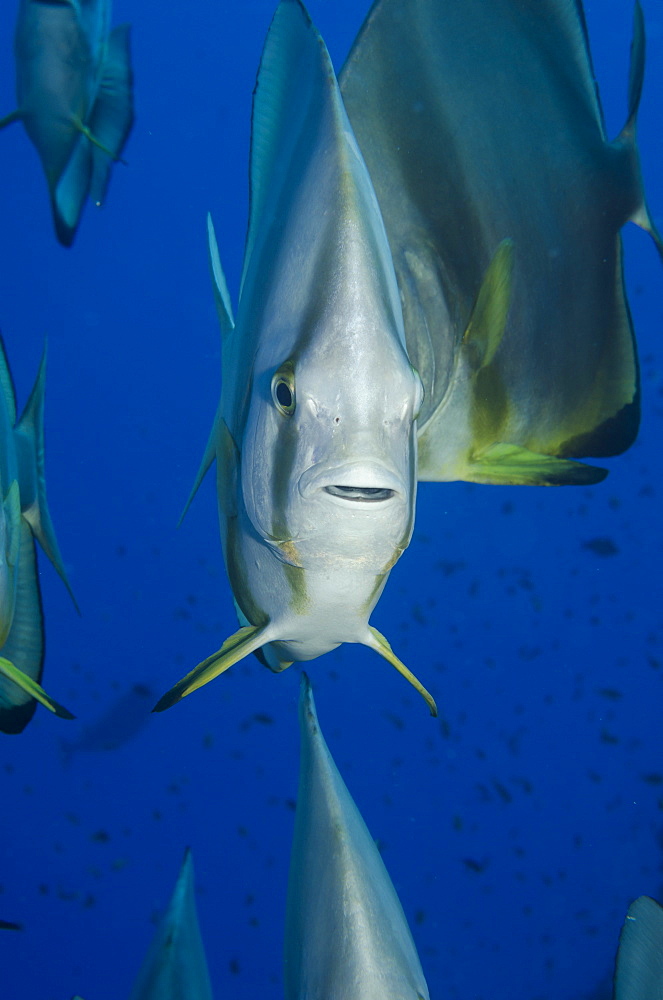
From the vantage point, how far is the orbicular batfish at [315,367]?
3.18 feet

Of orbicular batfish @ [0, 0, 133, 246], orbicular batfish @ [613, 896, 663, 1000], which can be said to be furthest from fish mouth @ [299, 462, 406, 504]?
orbicular batfish @ [0, 0, 133, 246]

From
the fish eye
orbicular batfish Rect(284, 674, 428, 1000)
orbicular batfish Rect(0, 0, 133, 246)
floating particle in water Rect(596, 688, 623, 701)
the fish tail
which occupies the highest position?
orbicular batfish Rect(0, 0, 133, 246)

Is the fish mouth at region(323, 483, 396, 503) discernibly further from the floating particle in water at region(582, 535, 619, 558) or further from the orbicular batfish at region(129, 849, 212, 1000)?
the floating particle in water at region(582, 535, 619, 558)

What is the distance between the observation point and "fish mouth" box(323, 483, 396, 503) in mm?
1034

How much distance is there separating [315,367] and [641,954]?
7.84ft

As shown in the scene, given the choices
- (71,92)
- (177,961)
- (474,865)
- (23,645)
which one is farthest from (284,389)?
(474,865)

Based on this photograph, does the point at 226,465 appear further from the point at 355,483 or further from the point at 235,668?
the point at 235,668

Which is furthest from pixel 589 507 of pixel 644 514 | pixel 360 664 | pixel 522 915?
pixel 522 915

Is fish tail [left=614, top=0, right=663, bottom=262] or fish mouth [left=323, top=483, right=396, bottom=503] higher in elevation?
fish tail [left=614, top=0, right=663, bottom=262]

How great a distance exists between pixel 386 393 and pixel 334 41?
542 cm

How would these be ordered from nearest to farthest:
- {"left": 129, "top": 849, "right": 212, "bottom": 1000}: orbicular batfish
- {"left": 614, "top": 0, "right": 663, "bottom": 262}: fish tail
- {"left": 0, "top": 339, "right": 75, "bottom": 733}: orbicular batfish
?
{"left": 614, "top": 0, "right": 663, "bottom": 262}: fish tail, {"left": 0, "top": 339, "right": 75, "bottom": 733}: orbicular batfish, {"left": 129, "top": 849, "right": 212, "bottom": 1000}: orbicular batfish

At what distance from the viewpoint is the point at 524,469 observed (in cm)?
171

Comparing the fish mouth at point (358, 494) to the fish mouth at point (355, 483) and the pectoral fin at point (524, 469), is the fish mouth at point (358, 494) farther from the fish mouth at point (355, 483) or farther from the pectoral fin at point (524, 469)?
the pectoral fin at point (524, 469)

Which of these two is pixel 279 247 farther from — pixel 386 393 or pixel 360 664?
pixel 360 664
